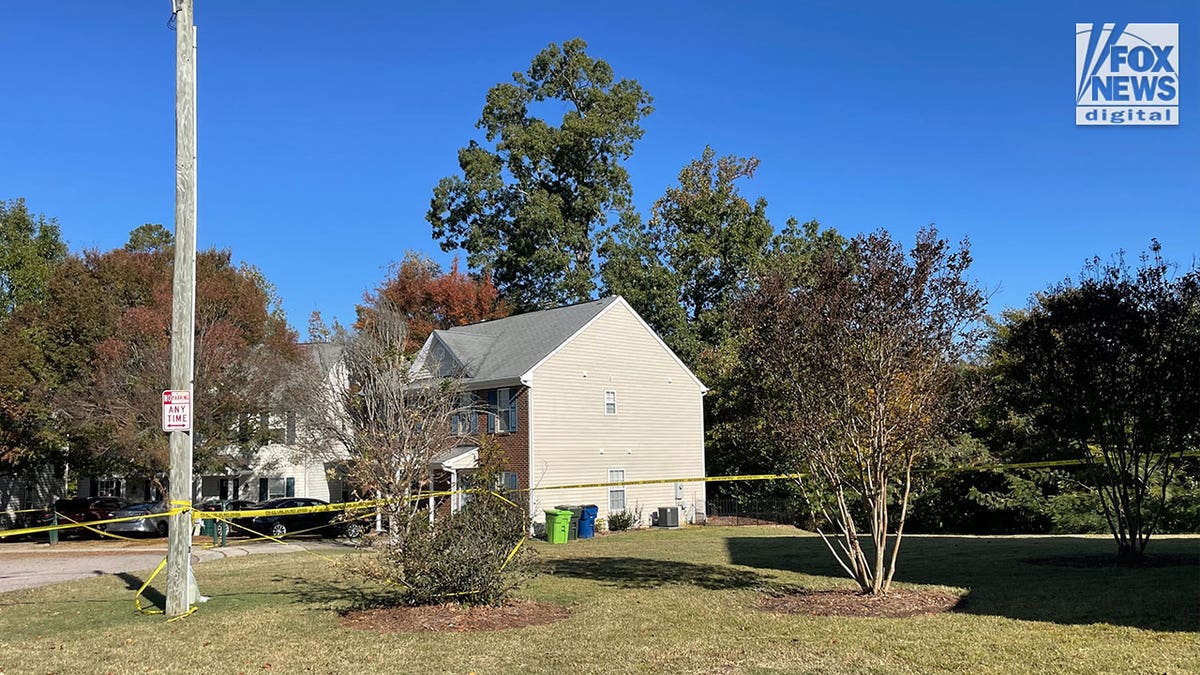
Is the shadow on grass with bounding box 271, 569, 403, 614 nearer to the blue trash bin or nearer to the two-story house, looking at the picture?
the blue trash bin

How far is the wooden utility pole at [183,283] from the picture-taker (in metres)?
12.4

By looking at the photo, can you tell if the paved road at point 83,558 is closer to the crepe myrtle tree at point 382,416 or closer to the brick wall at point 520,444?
the crepe myrtle tree at point 382,416

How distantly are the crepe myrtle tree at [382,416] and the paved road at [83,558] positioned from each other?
3643 millimetres

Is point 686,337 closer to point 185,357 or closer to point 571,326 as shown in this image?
point 571,326

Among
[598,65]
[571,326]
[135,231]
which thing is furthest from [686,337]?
[135,231]

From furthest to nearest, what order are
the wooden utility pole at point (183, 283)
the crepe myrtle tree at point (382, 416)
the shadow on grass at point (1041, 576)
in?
the crepe myrtle tree at point (382, 416) → the wooden utility pole at point (183, 283) → the shadow on grass at point (1041, 576)

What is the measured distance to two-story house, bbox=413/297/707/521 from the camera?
31297 millimetres

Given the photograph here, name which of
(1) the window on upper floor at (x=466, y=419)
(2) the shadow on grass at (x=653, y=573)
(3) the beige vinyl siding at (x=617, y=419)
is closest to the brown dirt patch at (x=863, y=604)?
(2) the shadow on grass at (x=653, y=573)

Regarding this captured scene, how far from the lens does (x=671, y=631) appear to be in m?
10.2

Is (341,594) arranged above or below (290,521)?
above

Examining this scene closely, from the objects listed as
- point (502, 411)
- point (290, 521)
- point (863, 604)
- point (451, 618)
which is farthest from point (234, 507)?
point (863, 604)

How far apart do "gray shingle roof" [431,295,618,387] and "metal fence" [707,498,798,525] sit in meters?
9.02

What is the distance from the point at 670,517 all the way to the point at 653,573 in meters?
16.8

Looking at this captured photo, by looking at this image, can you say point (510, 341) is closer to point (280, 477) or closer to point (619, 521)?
point (619, 521)
